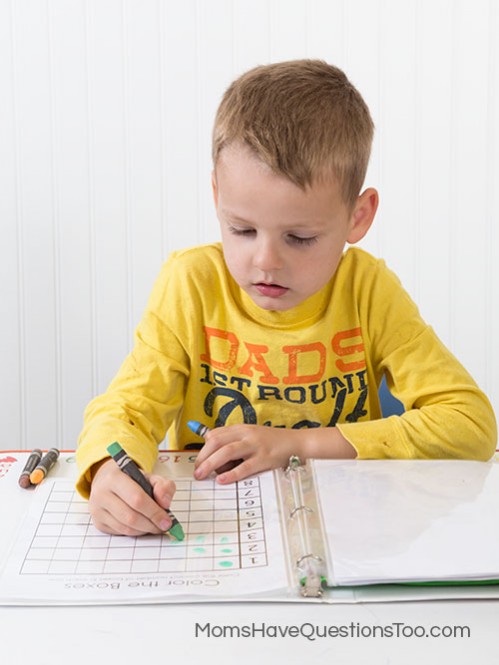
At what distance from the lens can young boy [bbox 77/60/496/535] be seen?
3.29 feet

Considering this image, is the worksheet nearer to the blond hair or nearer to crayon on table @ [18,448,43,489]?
crayon on table @ [18,448,43,489]

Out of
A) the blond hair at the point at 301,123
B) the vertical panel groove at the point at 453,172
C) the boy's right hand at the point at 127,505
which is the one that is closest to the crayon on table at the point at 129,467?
the boy's right hand at the point at 127,505

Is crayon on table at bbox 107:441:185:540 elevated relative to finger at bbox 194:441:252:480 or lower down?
elevated

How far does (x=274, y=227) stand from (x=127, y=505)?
325 mm

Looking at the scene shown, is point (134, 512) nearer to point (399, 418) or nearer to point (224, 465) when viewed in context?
point (224, 465)

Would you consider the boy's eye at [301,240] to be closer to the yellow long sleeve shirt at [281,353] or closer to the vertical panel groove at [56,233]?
the yellow long sleeve shirt at [281,353]

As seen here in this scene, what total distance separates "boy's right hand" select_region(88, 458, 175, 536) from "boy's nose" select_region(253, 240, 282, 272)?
26 centimetres

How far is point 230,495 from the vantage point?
0.97 m

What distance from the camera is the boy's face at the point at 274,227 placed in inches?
39.0

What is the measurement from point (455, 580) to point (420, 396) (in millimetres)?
446

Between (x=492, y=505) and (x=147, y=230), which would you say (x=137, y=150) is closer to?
(x=147, y=230)

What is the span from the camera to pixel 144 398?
1.16 m

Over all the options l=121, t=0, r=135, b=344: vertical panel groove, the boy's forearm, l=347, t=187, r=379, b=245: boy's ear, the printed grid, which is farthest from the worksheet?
l=121, t=0, r=135, b=344: vertical panel groove

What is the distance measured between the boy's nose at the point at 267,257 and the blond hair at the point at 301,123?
7 centimetres
